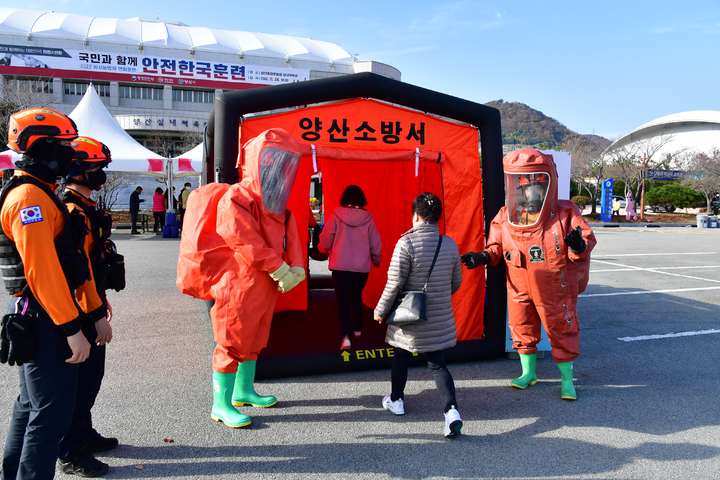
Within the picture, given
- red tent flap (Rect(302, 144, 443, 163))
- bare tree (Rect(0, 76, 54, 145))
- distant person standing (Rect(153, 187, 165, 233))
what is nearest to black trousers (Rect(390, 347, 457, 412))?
red tent flap (Rect(302, 144, 443, 163))

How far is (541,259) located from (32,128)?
3298 millimetres

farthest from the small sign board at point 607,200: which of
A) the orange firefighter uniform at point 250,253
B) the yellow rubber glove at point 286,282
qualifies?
the yellow rubber glove at point 286,282

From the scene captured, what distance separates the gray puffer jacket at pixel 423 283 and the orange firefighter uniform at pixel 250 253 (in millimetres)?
661

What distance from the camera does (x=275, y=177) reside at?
3.12 metres

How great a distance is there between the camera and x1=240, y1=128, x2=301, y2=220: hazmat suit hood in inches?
121

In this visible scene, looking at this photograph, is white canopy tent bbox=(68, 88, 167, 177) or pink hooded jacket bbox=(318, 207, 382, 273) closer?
pink hooded jacket bbox=(318, 207, 382, 273)

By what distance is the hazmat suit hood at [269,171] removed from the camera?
3.08m

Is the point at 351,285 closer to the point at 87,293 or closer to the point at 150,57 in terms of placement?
the point at 87,293

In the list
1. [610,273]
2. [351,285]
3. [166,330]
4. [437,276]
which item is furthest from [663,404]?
[610,273]

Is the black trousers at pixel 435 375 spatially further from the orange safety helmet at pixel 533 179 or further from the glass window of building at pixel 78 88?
the glass window of building at pixel 78 88

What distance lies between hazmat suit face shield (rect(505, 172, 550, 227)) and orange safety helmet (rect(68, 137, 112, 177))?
2.88 m

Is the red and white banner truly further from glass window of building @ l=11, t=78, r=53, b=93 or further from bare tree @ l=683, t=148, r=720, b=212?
bare tree @ l=683, t=148, r=720, b=212

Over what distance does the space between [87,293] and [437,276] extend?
2.06 m

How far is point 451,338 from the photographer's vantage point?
3.21 meters
